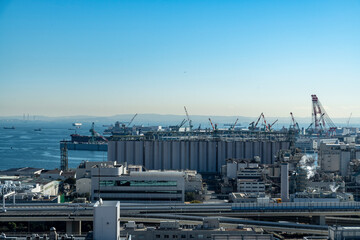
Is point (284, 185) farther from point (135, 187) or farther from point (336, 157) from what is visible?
point (336, 157)

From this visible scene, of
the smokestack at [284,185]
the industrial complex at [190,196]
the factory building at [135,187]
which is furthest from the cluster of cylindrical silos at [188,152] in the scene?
the smokestack at [284,185]

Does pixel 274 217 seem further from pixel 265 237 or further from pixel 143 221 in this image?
pixel 265 237

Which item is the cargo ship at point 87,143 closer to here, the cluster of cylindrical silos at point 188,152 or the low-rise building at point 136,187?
the cluster of cylindrical silos at point 188,152

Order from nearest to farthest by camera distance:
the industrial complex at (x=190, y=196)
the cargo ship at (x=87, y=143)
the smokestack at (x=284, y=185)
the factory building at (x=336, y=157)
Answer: the industrial complex at (x=190, y=196)
the smokestack at (x=284, y=185)
the factory building at (x=336, y=157)
the cargo ship at (x=87, y=143)

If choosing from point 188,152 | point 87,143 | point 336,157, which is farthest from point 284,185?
point 87,143

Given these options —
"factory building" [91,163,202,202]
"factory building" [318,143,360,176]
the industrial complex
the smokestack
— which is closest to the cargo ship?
the industrial complex

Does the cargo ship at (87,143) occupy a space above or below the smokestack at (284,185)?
below

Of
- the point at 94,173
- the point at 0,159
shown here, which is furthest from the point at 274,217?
the point at 0,159

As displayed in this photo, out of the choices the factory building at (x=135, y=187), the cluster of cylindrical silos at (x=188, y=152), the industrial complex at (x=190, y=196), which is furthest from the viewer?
the cluster of cylindrical silos at (x=188, y=152)
